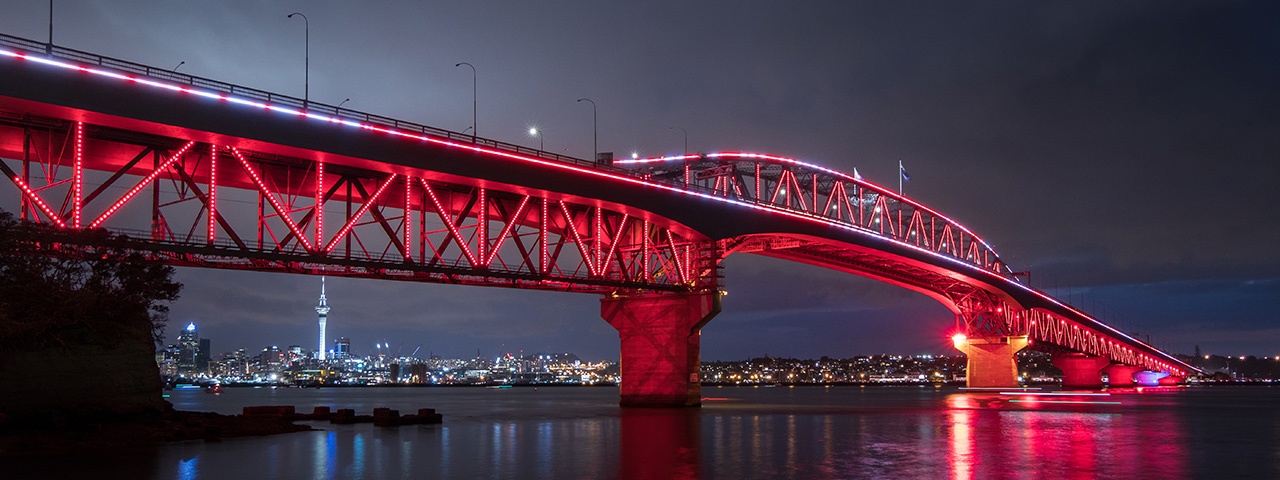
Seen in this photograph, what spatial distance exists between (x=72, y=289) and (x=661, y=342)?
3904cm

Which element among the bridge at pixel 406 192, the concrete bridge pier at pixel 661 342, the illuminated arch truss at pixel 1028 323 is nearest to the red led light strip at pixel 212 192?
the bridge at pixel 406 192

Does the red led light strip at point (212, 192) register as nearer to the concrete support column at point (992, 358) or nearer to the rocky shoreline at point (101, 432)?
the rocky shoreline at point (101, 432)

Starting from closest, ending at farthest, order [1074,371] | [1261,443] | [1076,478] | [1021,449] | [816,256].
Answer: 1. [1076,478]
2. [1021,449]
3. [1261,443]
4. [816,256]
5. [1074,371]

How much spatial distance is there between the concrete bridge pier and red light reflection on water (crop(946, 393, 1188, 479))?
17.5 m

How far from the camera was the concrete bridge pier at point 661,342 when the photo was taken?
6862cm

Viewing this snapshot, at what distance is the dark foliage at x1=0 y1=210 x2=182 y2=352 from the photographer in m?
35.5

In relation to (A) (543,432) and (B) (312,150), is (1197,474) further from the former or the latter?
(B) (312,150)

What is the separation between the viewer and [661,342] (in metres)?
69.7

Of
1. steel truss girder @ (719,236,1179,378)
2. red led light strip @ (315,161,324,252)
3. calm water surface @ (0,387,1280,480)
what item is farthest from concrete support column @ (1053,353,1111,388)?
red led light strip @ (315,161,324,252)

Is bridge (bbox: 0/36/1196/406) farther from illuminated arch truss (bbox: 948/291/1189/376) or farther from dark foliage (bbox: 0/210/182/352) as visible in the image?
illuminated arch truss (bbox: 948/291/1189/376)

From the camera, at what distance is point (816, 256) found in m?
99.9

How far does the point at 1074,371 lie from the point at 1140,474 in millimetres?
180144

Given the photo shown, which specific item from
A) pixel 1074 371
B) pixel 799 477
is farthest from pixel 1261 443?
pixel 1074 371

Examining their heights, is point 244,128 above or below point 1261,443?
above
